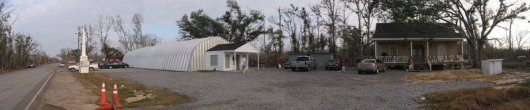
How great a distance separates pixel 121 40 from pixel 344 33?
5177cm

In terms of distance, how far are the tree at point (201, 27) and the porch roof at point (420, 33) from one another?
102ft

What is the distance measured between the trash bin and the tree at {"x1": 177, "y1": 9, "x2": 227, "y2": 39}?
44.7m

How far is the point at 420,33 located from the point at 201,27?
3724 centimetres

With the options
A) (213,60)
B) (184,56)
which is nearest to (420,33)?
(213,60)

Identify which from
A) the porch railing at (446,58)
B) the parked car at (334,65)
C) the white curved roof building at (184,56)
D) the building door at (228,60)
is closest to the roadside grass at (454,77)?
the porch railing at (446,58)

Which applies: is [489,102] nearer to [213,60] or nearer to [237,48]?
[237,48]

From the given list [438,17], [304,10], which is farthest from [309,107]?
[304,10]

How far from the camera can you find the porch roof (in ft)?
114

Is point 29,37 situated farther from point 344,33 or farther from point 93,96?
point 93,96

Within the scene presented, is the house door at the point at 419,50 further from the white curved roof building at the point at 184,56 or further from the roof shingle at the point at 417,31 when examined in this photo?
the white curved roof building at the point at 184,56

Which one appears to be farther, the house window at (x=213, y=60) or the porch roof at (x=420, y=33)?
the house window at (x=213, y=60)

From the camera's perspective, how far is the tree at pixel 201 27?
65875mm

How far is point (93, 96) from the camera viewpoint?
54.0ft

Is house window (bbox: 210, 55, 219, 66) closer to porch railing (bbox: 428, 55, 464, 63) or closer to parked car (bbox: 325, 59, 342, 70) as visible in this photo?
parked car (bbox: 325, 59, 342, 70)
